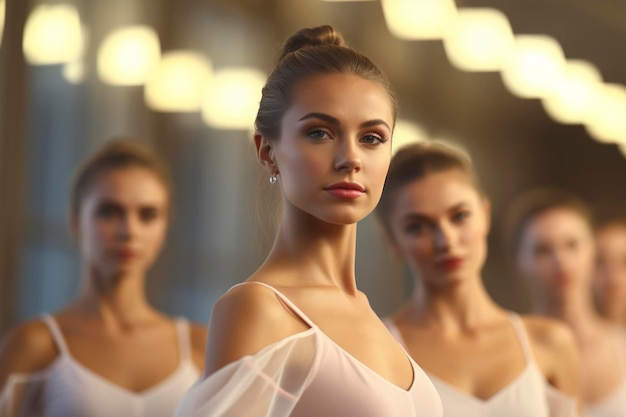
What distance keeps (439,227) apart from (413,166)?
0.46ft

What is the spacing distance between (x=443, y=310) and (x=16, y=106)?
78.7 inches

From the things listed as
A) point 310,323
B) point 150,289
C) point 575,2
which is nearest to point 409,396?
point 310,323

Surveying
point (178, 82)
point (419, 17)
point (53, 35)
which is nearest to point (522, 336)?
point (53, 35)

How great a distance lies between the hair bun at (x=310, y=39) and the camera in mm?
1769

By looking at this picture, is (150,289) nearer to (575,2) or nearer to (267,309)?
(575,2)

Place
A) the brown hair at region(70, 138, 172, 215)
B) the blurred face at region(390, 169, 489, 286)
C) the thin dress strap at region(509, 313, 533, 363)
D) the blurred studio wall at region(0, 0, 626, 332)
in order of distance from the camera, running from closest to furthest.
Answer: the blurred face at region(390, 169, 489, 286) < the thin dress strap at region(509, 313, 533, 363) < the brown hair at region(70, 138, 172, 215) < the blurred studio wall at region(0, 0, 626, 332)

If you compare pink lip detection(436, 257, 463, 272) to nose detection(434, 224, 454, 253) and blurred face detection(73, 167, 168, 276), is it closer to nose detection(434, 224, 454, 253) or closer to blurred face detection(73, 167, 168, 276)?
nose detection(434, 224, 454, 253)

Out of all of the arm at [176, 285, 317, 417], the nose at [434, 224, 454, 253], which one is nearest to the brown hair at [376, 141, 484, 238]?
the nose at [434, 224, 454, 253]

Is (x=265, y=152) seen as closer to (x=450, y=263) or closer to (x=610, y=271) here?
(x=450, y=263)

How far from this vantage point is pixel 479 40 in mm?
6539

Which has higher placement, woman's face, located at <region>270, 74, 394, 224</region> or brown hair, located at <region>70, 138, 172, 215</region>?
woman's face, located at <region>270, 74, 394, 224</region>

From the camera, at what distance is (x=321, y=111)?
1.59 m

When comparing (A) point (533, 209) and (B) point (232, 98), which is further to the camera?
(B) point (232, 98)

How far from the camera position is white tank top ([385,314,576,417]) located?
2.22 m
